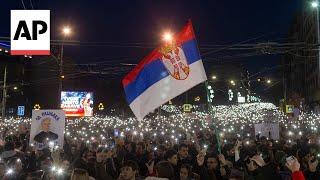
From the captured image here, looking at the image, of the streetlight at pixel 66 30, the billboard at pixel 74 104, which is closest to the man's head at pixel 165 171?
the streetlight at pixel 66 30

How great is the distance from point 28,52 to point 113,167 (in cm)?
457

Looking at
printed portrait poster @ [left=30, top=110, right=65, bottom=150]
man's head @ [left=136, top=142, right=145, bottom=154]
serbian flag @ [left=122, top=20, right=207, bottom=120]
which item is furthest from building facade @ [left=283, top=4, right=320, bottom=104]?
serbian flag @ [left=122, top=20, right=207, bottom=120]

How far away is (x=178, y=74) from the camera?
10.9m

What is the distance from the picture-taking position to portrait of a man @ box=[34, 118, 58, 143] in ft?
49.7

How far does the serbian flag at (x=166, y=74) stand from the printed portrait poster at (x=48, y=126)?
4.74 m

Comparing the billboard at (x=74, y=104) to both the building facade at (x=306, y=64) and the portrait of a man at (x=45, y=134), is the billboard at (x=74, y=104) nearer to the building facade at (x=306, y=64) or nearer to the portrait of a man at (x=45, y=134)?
the portrait of a man at (x=45, y=134)

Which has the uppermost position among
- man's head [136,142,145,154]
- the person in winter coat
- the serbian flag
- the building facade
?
the building facade

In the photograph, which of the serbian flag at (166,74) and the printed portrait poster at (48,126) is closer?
the serbian flag at (166,74)

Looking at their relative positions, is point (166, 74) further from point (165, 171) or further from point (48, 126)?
point (48, 126)

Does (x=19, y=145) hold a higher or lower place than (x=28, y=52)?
lower

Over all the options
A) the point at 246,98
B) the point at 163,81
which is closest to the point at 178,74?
the point at 163,81

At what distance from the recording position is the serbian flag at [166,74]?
1062cm

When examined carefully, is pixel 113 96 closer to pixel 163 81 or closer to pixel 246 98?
pixel 246 98

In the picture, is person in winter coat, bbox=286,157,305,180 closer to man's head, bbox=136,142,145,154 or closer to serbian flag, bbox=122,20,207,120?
serbian flag, bbox=122,20,207,120
